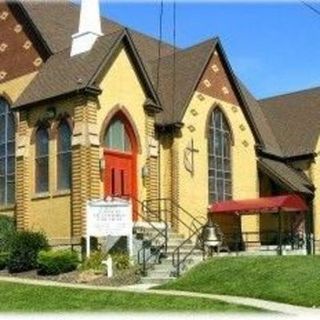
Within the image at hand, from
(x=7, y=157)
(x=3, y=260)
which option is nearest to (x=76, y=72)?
(x=7, y=157)

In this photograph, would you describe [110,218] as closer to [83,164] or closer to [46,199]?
[83,164]

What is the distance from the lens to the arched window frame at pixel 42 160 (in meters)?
27.6

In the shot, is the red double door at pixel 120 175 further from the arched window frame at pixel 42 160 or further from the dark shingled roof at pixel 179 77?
the dark shingled roof at pixel 179 77

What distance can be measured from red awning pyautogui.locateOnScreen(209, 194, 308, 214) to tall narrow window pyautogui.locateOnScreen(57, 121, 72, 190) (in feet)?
22.2

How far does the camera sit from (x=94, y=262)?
893 inches

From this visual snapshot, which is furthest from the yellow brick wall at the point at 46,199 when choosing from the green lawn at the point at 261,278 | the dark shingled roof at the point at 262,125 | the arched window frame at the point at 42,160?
the dark shingled roof at the point at 262,125

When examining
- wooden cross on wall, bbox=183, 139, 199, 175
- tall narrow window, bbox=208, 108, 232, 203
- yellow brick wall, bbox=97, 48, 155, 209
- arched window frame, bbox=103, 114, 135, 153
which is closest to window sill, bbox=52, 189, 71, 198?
yellow brick wall, bbox=97, 48, 155, 209

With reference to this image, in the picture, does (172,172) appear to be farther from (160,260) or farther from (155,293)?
(155,293)

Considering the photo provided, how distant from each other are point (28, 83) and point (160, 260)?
31.3 feet

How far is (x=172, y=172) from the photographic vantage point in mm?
29953

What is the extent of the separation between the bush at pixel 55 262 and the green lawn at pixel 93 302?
401 cm

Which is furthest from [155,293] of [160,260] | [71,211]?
[71,211]

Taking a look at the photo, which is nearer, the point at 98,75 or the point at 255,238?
the point at 98,75

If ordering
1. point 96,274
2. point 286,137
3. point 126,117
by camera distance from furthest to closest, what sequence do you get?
1. point 286,137
2. point 126,117
3. point 96,274
